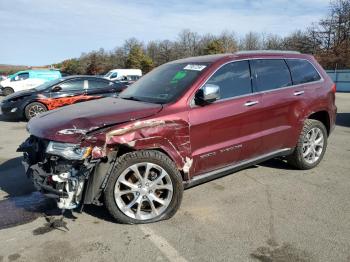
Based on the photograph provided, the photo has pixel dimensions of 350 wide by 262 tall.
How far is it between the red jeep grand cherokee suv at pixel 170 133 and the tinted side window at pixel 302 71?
0.03 m

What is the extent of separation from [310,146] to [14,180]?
14.9ft

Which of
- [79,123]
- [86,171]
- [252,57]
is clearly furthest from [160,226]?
[252,57]

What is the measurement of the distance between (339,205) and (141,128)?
99.0 inches

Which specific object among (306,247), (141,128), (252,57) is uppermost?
(252,57)

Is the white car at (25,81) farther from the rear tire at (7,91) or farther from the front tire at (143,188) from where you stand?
the front tire at (143,188)

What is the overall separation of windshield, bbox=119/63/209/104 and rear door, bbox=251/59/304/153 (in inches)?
35.5

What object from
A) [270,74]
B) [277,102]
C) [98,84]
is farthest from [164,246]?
[98,84]

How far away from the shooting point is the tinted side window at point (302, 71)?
18.2ft

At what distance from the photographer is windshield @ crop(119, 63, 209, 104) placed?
446cm

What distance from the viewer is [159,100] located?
444cm

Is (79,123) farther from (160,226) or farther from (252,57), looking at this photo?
(252,57)

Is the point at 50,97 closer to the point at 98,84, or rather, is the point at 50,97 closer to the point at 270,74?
the point at 98,84

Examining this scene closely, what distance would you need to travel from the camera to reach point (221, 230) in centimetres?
387

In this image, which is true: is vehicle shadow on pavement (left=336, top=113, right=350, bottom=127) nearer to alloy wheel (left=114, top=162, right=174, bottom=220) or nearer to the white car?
alloy wheel (left=114, top=162, right=174, bottom=220)
